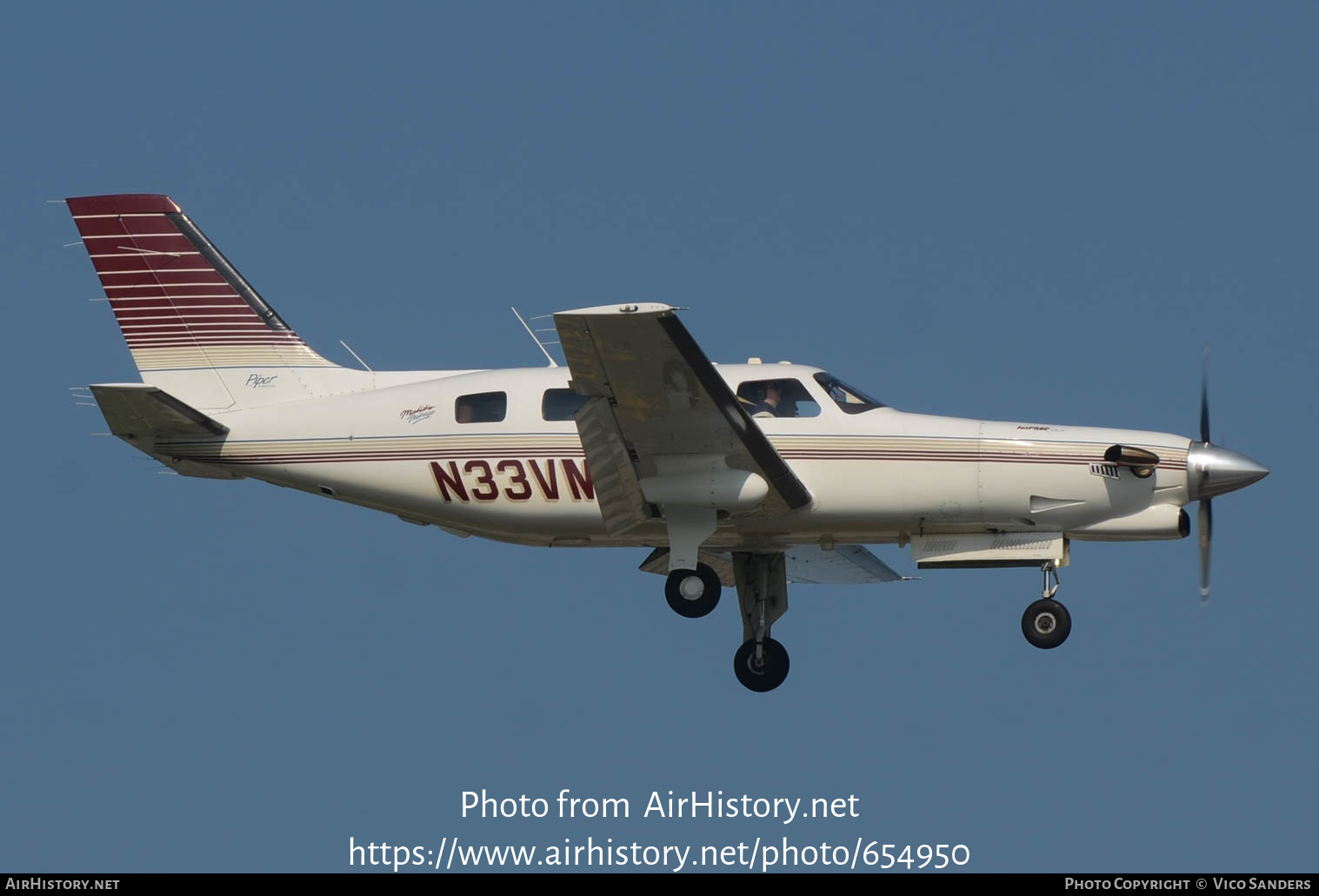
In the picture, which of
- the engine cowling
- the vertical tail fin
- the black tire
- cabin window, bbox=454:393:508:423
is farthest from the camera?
the vertical tail fin

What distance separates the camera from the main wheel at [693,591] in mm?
21328

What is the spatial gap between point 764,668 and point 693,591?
180 centimetres

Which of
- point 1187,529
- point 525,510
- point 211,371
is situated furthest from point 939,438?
point 211,371

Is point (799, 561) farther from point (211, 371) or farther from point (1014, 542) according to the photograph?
point (211, 371)

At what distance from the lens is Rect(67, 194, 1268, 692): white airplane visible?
20.1 m

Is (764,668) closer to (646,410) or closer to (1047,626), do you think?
(1047,626)

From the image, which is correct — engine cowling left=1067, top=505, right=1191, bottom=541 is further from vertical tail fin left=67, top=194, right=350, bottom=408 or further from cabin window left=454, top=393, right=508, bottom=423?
vertical tail fin left=67, top=194, right=350, bottom=408

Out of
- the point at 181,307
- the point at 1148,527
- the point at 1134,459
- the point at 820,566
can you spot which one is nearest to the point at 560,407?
the point at 820,566

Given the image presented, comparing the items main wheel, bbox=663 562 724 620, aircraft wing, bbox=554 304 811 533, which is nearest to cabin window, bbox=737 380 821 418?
aircraft wing, bbox=554 304 811 533

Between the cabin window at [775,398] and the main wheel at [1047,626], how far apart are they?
3.35m

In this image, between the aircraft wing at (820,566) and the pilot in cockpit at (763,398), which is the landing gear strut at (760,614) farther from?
the pilot in cockpit at (763,398)

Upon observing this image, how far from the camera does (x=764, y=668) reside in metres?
22.5

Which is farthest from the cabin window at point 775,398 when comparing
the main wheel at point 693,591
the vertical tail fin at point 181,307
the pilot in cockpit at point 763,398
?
the vertical tail fin at point 181,307

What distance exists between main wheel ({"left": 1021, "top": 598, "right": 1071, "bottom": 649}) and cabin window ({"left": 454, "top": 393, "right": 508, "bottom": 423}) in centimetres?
633
